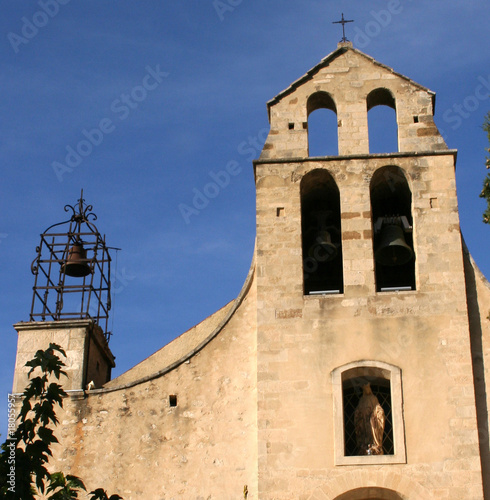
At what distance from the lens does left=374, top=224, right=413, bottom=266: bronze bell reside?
14023 millimetres

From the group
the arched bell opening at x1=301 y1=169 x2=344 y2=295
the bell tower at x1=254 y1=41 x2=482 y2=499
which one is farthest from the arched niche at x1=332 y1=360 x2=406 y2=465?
the arched bell opening at x1=301 y1=169 x2=344 y2=295

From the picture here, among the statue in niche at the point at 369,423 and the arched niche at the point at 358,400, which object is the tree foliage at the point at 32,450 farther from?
the statue in niche at the point at 369,423

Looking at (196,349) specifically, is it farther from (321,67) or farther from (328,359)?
(321,67)

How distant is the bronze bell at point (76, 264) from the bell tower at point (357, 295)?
9.63ft

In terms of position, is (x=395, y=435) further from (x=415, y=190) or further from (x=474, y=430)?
(x=415, y=190)

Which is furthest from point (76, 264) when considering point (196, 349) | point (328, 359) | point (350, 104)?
point (350, 104)

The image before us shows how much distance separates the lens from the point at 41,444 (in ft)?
32.8

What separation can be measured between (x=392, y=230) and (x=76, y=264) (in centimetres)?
463

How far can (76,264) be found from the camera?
50.3 ft

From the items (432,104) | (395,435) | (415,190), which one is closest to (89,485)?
(395,435)

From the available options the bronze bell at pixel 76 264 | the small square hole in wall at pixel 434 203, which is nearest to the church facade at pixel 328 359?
the small square hole in wall at pixel 434 203

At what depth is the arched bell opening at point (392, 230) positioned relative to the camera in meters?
14.1

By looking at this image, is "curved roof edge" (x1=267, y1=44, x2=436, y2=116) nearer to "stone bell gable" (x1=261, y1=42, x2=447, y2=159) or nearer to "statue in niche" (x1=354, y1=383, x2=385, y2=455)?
"stone bell gable" (x1=261, y1=42, x2=447, y2=159)

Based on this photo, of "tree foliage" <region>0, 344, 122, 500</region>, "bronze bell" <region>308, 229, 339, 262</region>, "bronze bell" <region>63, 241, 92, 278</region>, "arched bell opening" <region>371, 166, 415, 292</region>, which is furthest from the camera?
"bronze bell" <region>63, 241, 92, 278</region>
